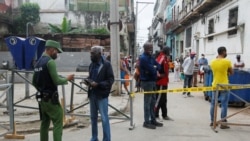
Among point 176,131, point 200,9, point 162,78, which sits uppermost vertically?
point 200,9

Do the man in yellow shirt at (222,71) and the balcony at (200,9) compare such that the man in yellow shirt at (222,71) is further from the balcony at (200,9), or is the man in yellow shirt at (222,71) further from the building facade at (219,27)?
the balcony at (200,9)

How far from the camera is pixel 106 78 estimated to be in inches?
221

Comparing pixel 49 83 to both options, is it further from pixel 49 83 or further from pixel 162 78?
pixel 162 78

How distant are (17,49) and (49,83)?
4505 mm

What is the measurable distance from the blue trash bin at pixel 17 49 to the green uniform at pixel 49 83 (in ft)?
13.4

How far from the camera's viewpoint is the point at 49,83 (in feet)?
15.9

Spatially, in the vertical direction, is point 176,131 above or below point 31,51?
below

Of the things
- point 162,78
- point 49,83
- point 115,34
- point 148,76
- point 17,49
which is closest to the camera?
point 49,83

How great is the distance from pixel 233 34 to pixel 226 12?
1750 millimetres

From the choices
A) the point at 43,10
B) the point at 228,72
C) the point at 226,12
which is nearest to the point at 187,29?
the point at 226,12

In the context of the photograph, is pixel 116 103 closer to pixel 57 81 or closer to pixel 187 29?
pixel 57 81

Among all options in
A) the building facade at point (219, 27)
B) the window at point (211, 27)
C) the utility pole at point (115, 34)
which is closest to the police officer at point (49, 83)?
the utility pole at point (115, 34)

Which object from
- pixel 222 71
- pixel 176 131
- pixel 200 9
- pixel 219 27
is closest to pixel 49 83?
pixel 176 131

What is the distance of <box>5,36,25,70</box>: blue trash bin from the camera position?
8758 mm
